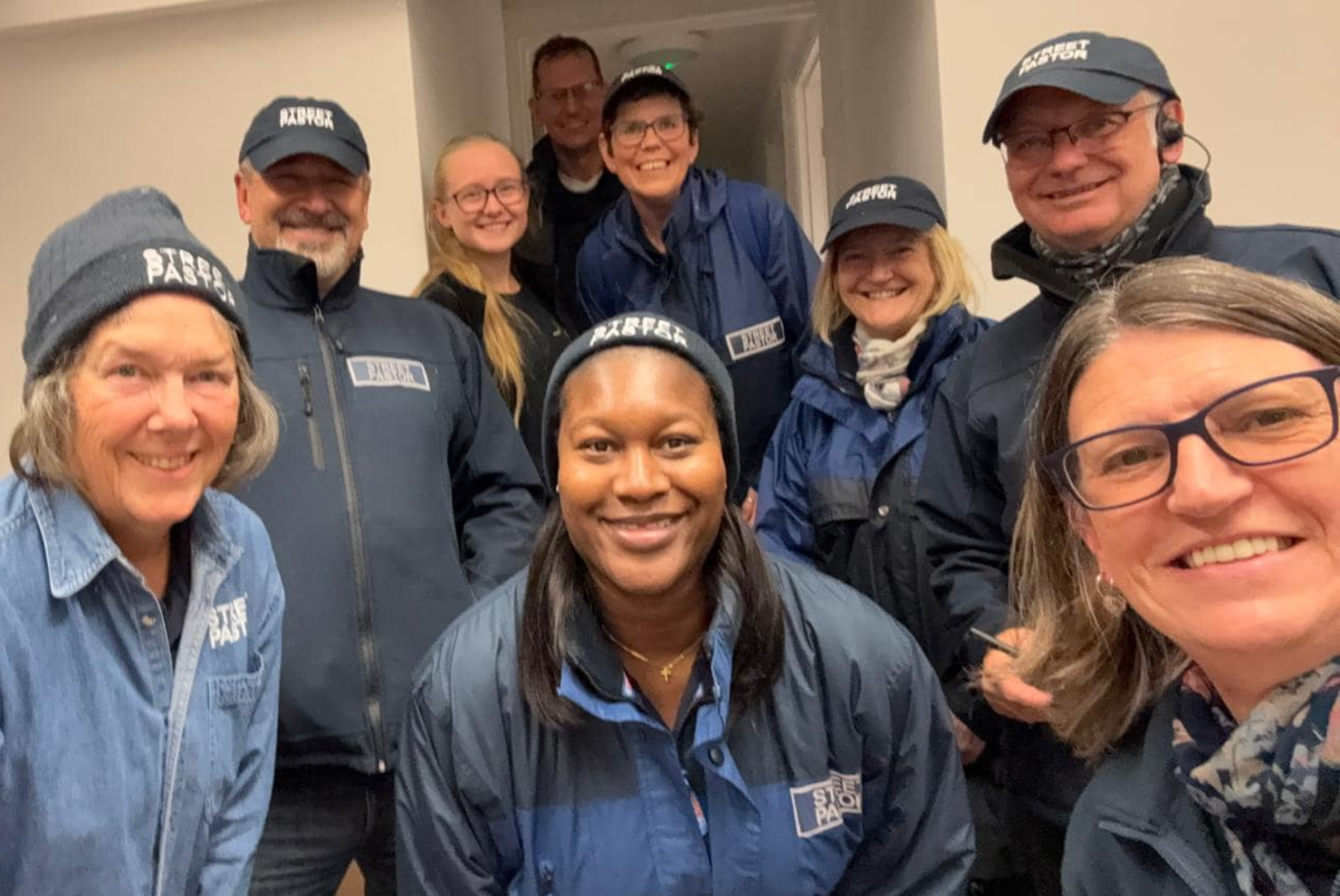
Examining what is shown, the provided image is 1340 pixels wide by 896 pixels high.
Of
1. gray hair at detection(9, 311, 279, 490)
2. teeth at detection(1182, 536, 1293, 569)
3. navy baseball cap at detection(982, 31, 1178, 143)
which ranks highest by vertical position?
navy baseball cap at detection(982, 31, 1178, 143)

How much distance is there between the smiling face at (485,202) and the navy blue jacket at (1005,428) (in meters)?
1.16

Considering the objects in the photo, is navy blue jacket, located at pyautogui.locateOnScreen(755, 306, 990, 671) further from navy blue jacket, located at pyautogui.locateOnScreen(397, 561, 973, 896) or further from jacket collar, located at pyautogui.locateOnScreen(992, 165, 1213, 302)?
navy blue jacket, located at pyautogui.locateOnScreen(397, 561, 973, 896)

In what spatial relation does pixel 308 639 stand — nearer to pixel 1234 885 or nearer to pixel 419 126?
pixel 1234 885

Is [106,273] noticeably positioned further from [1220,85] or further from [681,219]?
[1220,85]

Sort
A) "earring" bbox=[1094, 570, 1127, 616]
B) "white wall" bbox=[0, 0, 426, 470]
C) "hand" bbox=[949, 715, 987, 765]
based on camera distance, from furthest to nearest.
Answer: "white wall" bbox=[0, 0, 426, 470]
"hand" bbox=[949, 715, 987, 765]
"earring" bbox=[1094, 570, 1127, 616]

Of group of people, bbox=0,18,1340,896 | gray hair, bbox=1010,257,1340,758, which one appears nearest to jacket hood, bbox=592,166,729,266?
group of people, bbox=0,18,1340,896

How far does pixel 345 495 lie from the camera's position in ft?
5.92

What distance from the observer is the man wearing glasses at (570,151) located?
9.68 feet

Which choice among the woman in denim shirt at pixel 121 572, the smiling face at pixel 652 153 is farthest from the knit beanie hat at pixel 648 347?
the smiling face at pixel 652 153

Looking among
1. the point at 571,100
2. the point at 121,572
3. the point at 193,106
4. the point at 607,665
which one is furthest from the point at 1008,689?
the point at 193,106

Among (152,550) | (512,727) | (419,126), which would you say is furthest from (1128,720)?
(419,126)

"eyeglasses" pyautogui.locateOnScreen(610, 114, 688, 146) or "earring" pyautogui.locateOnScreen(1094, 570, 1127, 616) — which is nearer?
"earring" pyautogui.locateOnScreen(1094, 570, 1127, 616)

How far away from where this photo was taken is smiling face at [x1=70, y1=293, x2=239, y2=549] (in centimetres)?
125

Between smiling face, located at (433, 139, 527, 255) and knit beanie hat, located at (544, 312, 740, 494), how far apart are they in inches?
43.9
